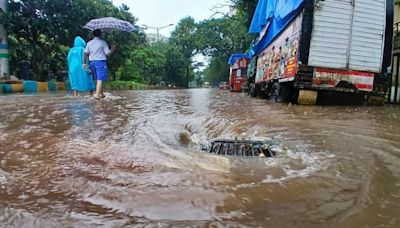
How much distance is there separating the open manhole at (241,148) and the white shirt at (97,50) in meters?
6.13

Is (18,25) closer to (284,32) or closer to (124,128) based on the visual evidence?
(284,32)

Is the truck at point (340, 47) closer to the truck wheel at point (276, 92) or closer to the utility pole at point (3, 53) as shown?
the truck wheel at point (276, 92)

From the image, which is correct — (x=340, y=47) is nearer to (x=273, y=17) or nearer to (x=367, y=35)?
(x=367, y=35)

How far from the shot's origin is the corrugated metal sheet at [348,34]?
27.9ft

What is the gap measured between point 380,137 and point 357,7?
528 centimetres

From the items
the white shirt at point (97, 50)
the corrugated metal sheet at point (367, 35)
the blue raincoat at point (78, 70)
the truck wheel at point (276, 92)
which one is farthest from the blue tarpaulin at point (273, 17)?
the blue raincoat at point (78, 70)

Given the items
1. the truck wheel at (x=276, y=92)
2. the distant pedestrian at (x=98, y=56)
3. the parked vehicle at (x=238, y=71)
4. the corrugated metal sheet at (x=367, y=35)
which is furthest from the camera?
the parked vehicle at (x=238, y=71)

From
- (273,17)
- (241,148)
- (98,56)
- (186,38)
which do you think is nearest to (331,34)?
(273,17)

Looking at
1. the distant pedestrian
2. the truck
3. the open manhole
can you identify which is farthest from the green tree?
the open manhole

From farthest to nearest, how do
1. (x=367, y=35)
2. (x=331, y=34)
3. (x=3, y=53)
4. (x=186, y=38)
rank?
(x=186, y=38)
(x=3, y=53)
(x=367, y=35)
(x=331, y=34)

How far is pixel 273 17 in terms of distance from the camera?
38.7 feet

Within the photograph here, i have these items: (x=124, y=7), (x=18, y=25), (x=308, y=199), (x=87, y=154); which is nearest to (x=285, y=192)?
(x=308, y=199)

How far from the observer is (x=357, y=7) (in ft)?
28.2

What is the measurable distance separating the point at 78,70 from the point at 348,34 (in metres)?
6.88
